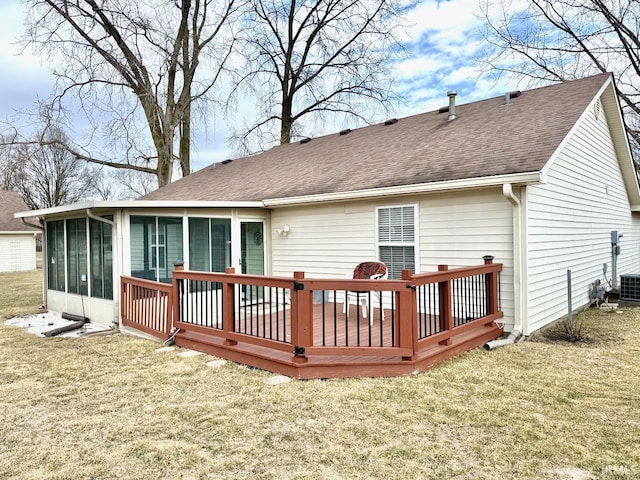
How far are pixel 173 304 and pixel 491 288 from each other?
4.38m

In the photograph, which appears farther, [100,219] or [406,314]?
[100,219]

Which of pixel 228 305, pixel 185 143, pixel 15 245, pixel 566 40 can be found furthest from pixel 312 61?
pixel 15 245

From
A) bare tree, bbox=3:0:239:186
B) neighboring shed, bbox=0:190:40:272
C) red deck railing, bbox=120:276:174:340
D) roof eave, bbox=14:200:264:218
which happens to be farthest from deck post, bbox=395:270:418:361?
neighboring shed, bbox=0:190:40:272

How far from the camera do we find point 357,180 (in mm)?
7613

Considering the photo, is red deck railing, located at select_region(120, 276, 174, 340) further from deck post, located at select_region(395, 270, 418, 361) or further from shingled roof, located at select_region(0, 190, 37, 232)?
shingled roof, located at select_region(0, 190, 37, 232)

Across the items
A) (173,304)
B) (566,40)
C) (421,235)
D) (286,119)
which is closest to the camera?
(173,304)

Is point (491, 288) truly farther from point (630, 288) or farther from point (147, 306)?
point (630, 288)

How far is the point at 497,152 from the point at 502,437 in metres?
4.45

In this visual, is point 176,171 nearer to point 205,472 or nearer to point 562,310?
point 562,310

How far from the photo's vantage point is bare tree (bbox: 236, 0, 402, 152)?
18328 mm

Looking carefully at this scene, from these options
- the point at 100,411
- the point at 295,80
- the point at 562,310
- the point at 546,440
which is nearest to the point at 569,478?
the point at 546,440

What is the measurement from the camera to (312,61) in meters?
19.2

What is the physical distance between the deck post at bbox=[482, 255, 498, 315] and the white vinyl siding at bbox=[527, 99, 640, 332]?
1.62ft

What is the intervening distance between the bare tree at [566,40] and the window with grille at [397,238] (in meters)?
12.8
